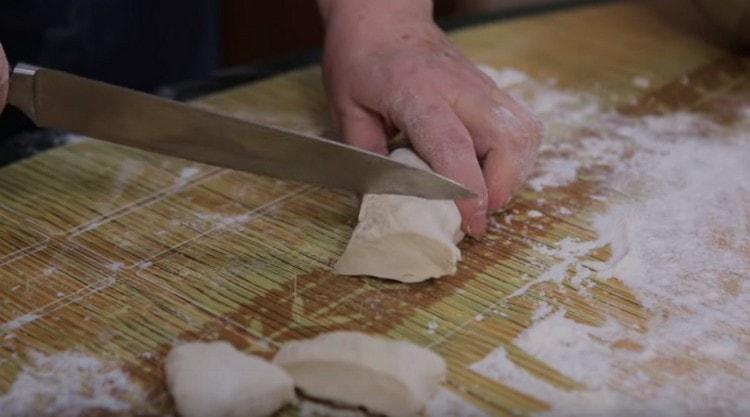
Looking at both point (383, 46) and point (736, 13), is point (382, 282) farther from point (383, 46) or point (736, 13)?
point (736, 13)

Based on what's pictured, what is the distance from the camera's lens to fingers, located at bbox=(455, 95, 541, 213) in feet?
3.82

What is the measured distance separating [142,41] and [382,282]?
3.01 feet

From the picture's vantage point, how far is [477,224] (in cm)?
112

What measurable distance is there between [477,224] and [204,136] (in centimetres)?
37

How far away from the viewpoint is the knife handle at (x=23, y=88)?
3.45ft

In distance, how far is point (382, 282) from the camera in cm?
105

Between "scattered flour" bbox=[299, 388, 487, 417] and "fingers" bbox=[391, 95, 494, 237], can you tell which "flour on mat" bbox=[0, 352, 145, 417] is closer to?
"scattered flour" bbox=[299, 388, 487, 417]

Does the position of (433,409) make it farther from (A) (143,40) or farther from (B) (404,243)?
(A) (143,40)

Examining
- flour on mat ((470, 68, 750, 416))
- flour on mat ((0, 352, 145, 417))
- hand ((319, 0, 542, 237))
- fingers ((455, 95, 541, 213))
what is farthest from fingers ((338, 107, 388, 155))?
flour on mat ((0, 352, 145, 417))

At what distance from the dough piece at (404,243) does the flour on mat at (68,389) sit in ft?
1.00

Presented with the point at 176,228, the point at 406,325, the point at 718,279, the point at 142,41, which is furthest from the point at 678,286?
the point at 142,41

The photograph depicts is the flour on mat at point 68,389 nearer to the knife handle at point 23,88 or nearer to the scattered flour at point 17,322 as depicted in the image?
the scattered flour at point 17,322

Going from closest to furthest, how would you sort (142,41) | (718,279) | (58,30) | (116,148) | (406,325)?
(406,325), (718,279), (116,148), (58,30), (142,41)

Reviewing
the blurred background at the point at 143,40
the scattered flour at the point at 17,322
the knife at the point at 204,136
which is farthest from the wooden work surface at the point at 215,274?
the blurred background at the point at 143,40
